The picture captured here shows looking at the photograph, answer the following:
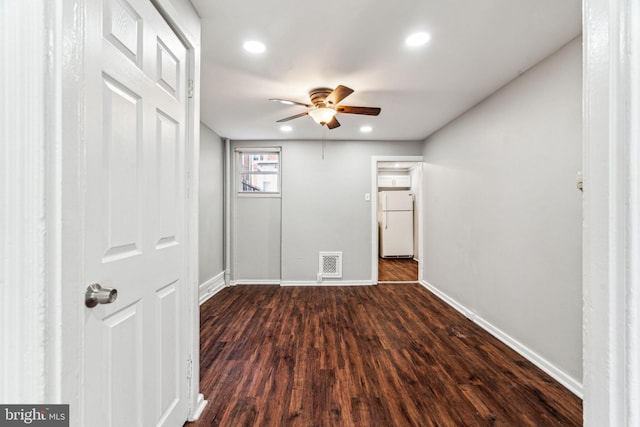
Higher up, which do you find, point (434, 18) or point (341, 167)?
point (434, 18)

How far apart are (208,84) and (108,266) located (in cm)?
214

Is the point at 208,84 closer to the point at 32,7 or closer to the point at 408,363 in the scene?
the point at 32,7

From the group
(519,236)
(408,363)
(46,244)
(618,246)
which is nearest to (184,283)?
(46,244)

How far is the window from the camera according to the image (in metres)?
4.51

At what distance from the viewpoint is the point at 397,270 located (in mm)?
5445

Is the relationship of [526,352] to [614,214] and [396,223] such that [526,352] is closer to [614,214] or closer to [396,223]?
[614,214]

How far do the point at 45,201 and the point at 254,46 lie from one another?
1800 millimetres

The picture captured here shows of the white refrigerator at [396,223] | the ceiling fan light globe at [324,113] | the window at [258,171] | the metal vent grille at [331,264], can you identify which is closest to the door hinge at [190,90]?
the ceiling fan light globe at [324,113]

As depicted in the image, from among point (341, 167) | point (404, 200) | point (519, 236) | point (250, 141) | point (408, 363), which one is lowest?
point (408, 363)

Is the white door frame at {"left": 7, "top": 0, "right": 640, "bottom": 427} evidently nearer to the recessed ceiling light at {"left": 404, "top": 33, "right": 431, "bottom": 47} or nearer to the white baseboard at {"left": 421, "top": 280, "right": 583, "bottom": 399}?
the recessed ceiling light at {"left": 404, "top": 33, "right": 431, "bottom": 47}

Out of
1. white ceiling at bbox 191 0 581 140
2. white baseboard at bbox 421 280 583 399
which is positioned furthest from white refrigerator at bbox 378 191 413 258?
white ceiling at bbox 191 0 581 140

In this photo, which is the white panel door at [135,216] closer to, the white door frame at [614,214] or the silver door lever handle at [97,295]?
the silver door lever handle at [97,295]

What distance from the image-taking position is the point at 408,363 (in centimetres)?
211

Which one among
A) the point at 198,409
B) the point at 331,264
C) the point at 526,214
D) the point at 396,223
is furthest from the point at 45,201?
the point at 396,223
